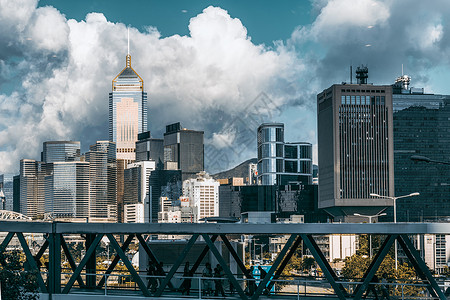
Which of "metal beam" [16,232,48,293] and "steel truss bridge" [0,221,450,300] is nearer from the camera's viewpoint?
"steel truss bridge" [0,221,450,300]

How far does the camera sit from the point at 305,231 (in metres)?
31.2

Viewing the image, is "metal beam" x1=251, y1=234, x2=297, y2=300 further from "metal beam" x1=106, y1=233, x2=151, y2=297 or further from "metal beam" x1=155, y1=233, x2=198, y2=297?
"metal beam" x1=106, y1=233, x2=151, y2=297

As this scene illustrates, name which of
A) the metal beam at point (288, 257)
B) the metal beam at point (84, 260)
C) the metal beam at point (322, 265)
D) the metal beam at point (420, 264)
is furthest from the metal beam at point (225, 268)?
the metal beam at point (420, 264)

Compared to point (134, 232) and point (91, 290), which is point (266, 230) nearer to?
point (134, 232)

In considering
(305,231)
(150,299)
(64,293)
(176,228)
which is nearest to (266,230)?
(305,231)

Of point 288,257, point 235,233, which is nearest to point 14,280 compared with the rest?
point 235,233

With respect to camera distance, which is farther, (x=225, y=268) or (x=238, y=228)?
(x=238, y=228)

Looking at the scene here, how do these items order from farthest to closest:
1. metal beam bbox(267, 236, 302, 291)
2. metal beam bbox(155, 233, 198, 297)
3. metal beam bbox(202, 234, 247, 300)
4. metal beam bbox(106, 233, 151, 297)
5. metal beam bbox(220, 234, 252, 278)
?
metal beam bbox(220, 234, 252, 278)
metal beam bbox(267, 236, 302, 291)
metal beam bbox(106, 233, 151, 297)
metal beam bbox(155, 233, 198, 297)
metal beam bbox(202, 234, 247, 300)

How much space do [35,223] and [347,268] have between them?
3922 inches

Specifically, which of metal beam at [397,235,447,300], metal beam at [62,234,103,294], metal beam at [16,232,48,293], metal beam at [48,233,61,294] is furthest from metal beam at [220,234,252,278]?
metal beam at [16,232,48,293]

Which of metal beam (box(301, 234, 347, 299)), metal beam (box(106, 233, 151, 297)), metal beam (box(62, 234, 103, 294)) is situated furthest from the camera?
metal beam (box(62, 234, 103, 294))

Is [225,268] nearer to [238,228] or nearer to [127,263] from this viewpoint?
[238,228]

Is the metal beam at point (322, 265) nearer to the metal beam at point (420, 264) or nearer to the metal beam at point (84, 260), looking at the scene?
the metal beam at point (420, 264)

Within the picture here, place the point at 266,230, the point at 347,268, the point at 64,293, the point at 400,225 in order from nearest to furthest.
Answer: the point at 400,225
the point at 266,230
the point at 64,293
the point at 347,268
